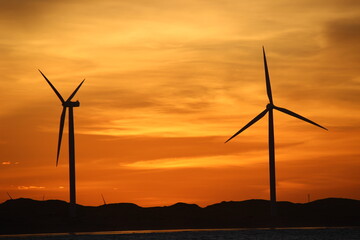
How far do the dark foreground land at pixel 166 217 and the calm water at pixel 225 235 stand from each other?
3.29m

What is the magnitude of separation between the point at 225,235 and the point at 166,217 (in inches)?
1435

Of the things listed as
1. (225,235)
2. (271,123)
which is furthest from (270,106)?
(225,235)

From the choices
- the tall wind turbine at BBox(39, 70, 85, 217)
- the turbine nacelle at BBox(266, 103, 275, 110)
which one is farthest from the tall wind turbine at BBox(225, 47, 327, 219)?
the tall wind turbine at BBox(39, 70, 85, 217)

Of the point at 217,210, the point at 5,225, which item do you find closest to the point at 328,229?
the point at 217,210

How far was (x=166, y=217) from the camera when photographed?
17762 centimetres

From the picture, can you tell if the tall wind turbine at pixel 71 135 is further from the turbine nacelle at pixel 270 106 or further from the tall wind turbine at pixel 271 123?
the turbine nacelle at pixel 270 106

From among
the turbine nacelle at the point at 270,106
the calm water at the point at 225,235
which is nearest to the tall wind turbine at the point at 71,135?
the calm water at the point at 225,235

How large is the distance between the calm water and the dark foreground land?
329 centimetres

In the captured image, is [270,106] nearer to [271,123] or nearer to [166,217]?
[271,123]

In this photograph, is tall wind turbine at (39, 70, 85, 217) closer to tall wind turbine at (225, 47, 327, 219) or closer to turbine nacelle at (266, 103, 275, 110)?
tall wind turbine at (225, 47, 327, 219)

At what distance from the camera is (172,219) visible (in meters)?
176

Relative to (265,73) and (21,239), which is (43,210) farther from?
(265,73)

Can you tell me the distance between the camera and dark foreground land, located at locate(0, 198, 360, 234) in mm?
161125

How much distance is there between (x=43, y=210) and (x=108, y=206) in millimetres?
15813
